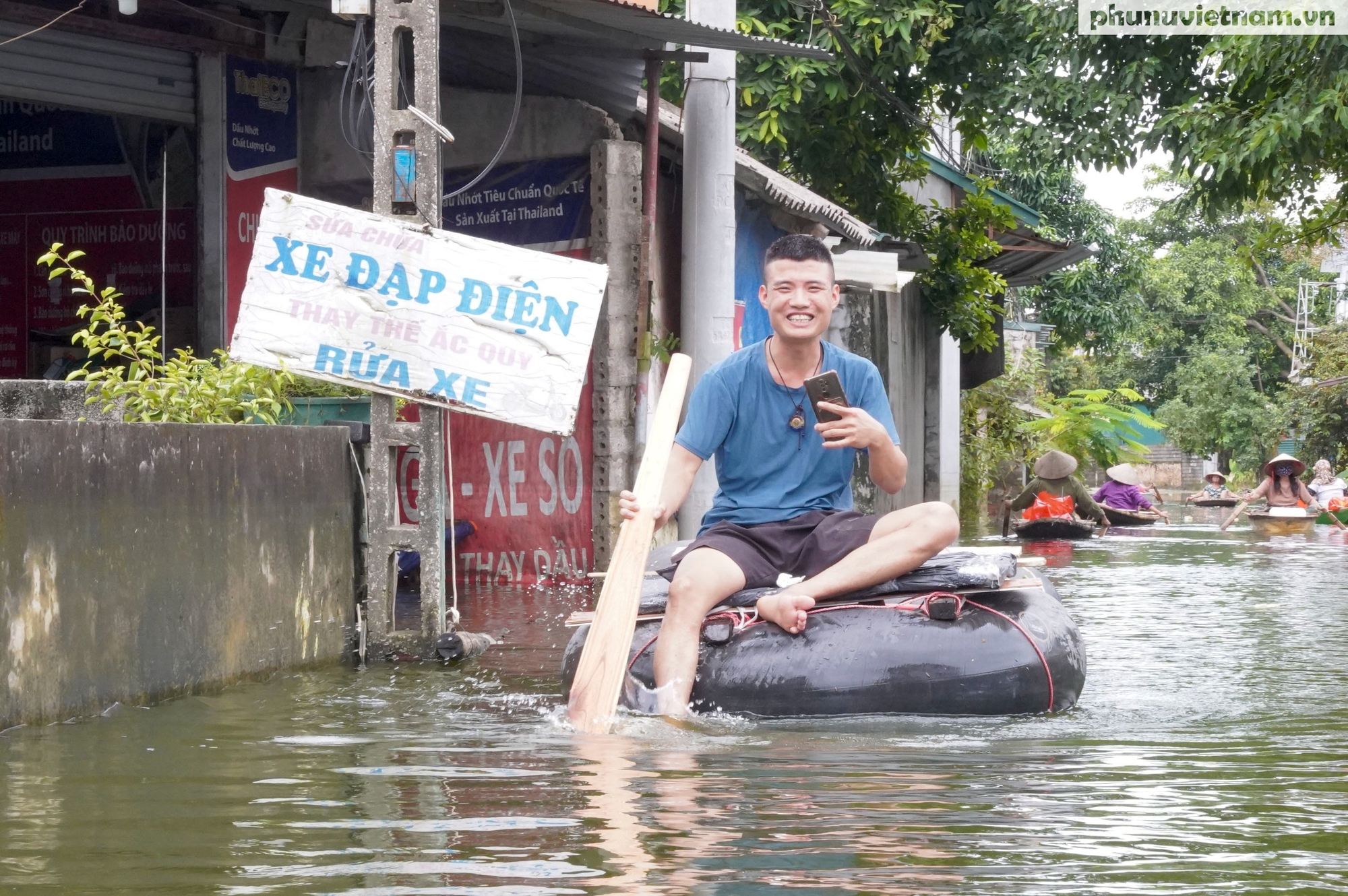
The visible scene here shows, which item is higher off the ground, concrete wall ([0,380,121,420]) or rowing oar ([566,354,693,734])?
concrete wall ([0,380,121,420])

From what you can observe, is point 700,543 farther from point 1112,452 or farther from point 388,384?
point 1112,452

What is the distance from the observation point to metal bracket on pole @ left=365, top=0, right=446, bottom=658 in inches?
279

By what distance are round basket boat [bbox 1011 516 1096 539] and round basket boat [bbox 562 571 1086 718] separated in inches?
443

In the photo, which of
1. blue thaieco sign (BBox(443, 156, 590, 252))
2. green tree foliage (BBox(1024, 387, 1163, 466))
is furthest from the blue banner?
green tree foliage (BBox(1024, 387, 1163, 466))

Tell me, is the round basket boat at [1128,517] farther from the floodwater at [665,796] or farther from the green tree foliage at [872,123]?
the floodwater at [665,796]

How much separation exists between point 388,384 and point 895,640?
265cm

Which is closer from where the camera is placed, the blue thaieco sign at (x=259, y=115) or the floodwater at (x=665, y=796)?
the floodwater at (x=665, y=796)

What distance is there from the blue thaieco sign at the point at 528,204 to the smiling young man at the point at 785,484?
4.67 m

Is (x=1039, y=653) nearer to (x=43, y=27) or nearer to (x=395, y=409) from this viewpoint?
(x=395, y=409)

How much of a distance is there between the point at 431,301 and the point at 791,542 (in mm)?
2065

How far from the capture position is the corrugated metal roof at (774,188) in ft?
36.6

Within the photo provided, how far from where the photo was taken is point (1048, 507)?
17.2 meters

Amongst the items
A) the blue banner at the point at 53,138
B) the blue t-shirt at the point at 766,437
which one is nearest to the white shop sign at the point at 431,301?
the blue t-shirt at the point at 766,437

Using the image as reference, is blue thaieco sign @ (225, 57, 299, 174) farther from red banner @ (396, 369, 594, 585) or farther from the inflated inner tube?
the inflated inner tube
